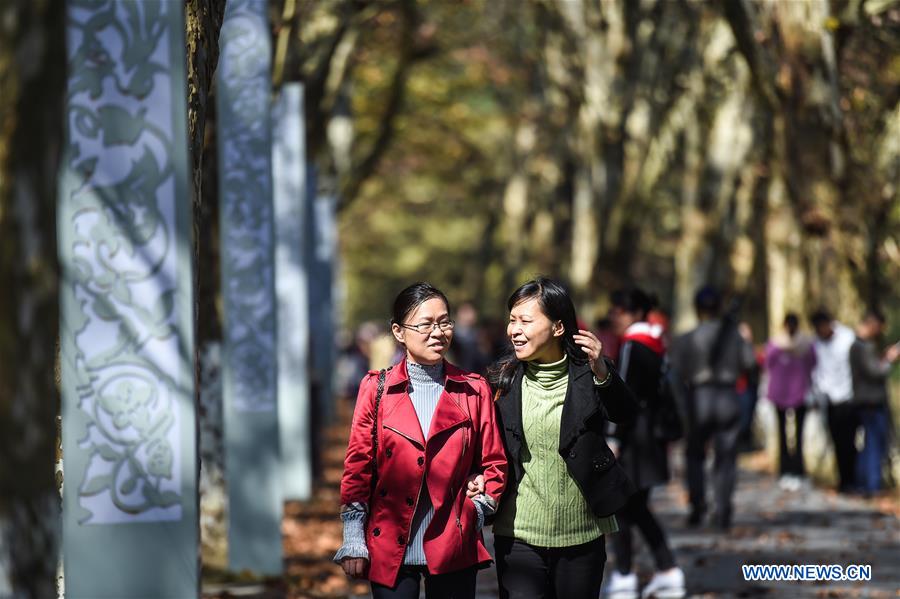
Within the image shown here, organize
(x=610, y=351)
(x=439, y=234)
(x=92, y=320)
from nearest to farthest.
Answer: (x=92, y=320), (x=610, y=351), (x=439, y=234)

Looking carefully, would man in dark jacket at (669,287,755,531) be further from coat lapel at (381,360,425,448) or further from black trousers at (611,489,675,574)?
coat lapel at (381,360,425,448)

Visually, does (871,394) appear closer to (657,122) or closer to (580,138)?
(657,122)

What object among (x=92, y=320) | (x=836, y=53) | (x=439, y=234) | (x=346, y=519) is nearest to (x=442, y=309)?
(x=346, y=519)

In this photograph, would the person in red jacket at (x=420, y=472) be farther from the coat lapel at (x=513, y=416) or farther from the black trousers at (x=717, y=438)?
the black trousers at (x=717, y=438)

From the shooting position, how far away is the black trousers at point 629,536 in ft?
32.0

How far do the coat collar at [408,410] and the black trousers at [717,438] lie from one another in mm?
8161

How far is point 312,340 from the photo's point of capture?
920 inches

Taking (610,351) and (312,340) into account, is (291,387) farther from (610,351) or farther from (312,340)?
(312,340)

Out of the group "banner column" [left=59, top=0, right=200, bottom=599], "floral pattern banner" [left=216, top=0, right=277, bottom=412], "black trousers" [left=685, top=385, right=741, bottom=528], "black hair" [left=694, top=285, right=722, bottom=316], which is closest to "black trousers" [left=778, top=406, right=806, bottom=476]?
"black trousers" [left=685, top=385, right=741, bottom=528]

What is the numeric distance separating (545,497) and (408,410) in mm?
678

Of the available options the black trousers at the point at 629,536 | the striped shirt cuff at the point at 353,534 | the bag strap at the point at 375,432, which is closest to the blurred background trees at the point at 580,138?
the bag strap at the point at 375,432

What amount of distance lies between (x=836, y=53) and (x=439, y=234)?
131 ft

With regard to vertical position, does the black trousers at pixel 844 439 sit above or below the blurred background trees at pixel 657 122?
below

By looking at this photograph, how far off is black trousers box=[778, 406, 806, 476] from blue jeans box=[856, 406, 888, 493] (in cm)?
123
